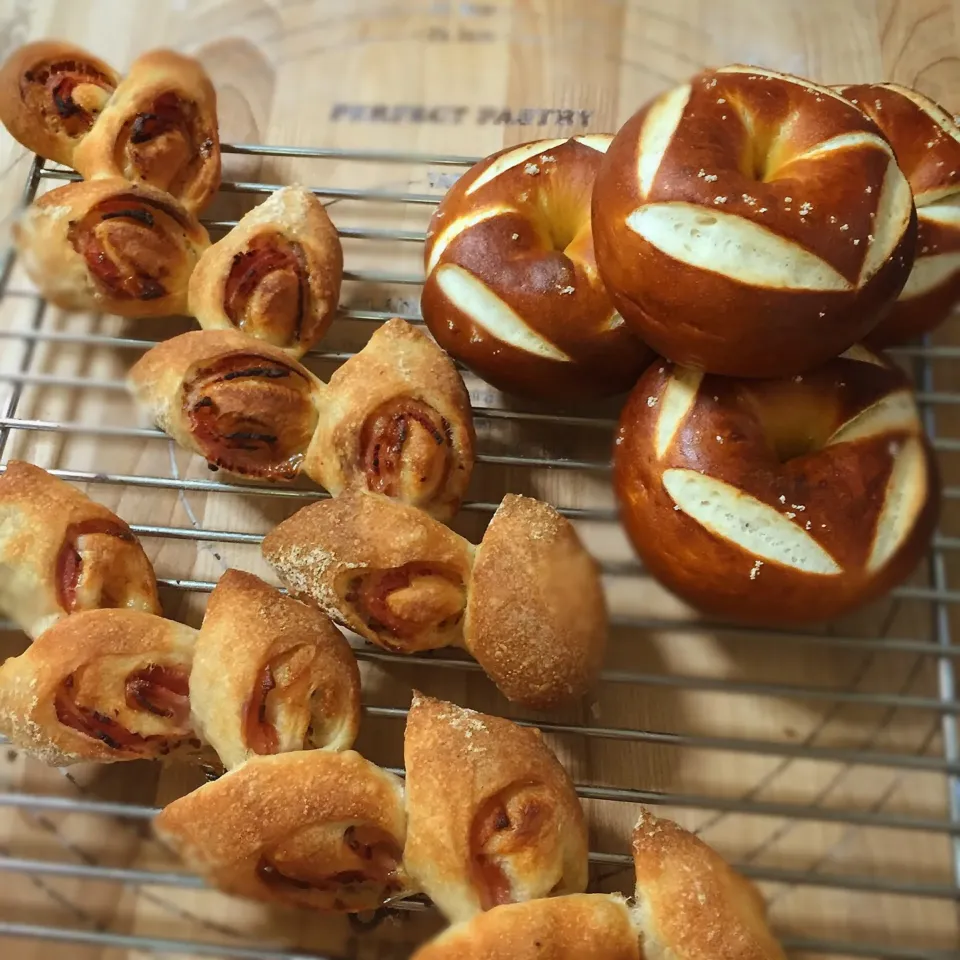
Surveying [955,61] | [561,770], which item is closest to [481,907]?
[561,770]

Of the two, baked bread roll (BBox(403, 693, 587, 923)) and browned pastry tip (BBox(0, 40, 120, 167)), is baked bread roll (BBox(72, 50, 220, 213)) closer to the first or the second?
browned pastry tip (BBox(0, 40, 120, 167))

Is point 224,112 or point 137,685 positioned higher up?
point 224,112

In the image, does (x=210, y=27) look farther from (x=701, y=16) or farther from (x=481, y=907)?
(x=481, y=907)

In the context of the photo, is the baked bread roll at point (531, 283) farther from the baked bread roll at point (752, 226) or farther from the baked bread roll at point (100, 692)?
the baked bread roll at point (100, 692)

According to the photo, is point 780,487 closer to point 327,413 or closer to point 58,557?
point 327,413

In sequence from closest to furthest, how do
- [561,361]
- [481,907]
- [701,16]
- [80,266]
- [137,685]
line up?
1. [481,907]
2. [137,685]
3. [561,361]
4. [80,266]
5. [701,16]

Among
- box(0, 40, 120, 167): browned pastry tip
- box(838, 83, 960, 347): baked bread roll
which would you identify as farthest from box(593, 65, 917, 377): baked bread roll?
box(0, 40, 120, 167): browned pastry tip
